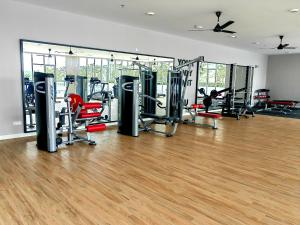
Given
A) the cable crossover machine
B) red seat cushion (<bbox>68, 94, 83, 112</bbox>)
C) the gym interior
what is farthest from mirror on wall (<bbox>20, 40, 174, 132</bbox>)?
red seat cushion (<bbox>68, 94, 83, 112</bbox>)

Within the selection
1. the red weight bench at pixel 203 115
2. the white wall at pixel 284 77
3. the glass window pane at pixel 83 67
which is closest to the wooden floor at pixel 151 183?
the red weight bench at pixel 203 115

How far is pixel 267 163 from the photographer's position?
3.76 m

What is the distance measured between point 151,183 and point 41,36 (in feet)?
12.8

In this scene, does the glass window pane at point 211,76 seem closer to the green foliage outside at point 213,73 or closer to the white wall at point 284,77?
the green foliage outside at point 213,73

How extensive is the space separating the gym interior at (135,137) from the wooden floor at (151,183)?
0.02 m

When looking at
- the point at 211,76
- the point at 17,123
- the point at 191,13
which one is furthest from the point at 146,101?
the point at 211,76

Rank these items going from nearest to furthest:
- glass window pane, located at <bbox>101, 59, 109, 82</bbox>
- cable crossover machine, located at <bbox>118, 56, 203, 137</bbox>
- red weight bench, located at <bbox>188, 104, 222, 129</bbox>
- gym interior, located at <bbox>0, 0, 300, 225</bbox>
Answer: gym interior, located at <bbox>0, 0, 300, 225</bbox>
cable crossover machine, located at <bbox>118, 56, 203, 137</bbox>
red weight bench, located at <bbox>188, 104, 222, 129</bbox>
glass window pane, located at <bbox>101, 59, 109, 82</bbox>

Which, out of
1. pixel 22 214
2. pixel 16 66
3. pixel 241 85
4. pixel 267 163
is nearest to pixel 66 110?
pixel 16 66

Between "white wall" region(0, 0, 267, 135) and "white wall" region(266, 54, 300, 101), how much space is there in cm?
837

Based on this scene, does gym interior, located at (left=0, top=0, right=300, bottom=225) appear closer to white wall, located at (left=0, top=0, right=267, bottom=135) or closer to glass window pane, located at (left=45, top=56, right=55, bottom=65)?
white wall, located at (left=0, top=0, right=267, bottom=135)

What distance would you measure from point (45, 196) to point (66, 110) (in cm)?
220

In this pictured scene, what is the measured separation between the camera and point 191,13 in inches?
203

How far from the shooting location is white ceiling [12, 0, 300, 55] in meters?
4.47

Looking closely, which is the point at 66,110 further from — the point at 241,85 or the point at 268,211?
the point at 241,85
